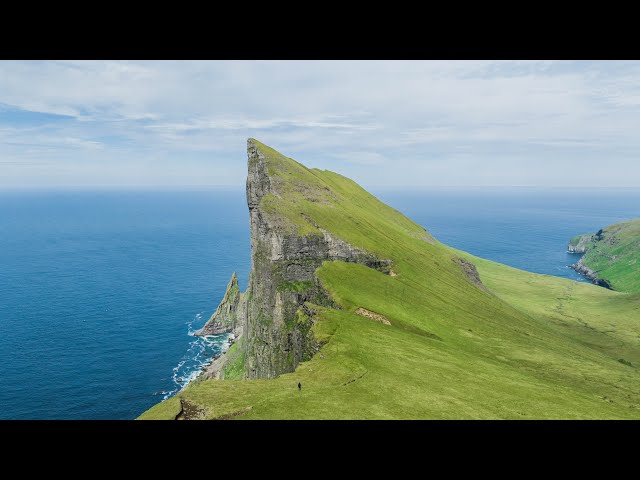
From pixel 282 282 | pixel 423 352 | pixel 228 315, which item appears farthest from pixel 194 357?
pixel 423 352

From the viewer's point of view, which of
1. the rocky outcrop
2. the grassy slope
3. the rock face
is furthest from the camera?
the rocky outcrop

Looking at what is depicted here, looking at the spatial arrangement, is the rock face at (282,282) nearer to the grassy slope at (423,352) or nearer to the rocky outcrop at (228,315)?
the grassy slope at (423,352)

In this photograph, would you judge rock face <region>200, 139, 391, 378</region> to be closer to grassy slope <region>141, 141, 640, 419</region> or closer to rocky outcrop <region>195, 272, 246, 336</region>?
grassy slope <region>141, 141, 640, 419</region>

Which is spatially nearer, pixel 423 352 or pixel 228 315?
pixel 423 352

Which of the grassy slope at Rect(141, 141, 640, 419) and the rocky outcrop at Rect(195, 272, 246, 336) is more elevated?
the grassy slope at Rect(141, 141, 640, 419)

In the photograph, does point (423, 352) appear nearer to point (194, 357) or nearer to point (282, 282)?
point (282, 282)

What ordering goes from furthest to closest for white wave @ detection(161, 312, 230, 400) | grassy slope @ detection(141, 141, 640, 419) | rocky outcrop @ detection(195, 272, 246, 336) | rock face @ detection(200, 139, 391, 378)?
rocky outcrop @ detection(195, 272, 246, 336), white wave @ detection(161, 312, 230, 400), rock face @ detection(200, 139, 391, 378), grassy slope @ detection(141, 141, 640, 419)

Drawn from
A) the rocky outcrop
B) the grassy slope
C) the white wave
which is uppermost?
the grassy slope

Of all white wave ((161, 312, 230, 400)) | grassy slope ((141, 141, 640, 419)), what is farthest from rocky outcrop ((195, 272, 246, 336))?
grassy slope ((141, 141, 640, 419))
